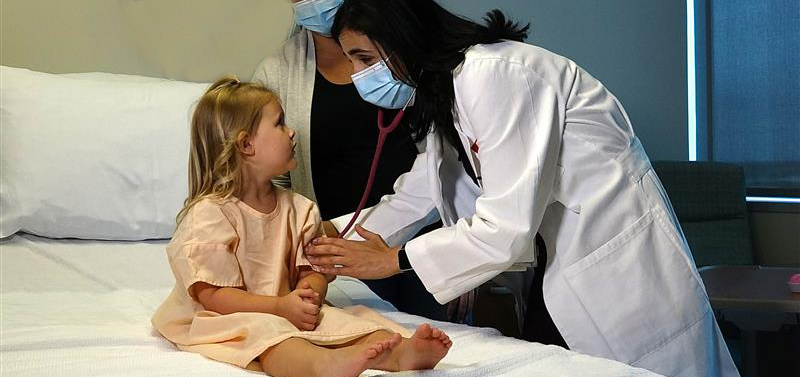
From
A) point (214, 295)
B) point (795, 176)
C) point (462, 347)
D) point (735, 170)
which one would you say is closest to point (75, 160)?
point (214, 295)

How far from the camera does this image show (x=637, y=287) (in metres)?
1.57

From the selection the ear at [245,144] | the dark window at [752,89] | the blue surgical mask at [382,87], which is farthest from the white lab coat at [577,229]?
the dark window at [752,89]

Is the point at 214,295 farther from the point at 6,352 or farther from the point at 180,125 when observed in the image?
the point at 180,125

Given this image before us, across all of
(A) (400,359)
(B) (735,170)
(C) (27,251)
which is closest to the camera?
(A) (400,359)

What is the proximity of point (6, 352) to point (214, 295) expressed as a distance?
0.33m

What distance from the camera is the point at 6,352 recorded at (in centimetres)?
149

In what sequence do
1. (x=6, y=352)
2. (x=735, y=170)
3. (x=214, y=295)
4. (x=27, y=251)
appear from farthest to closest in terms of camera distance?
(x=735, y=170), (x=27, y=251), (x=214, y=295), (x=6, y=352)

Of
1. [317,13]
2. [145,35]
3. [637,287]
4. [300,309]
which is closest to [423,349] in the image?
[300,309]

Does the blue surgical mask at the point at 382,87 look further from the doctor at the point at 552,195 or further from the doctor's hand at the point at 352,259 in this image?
the doctor's hand at the point at 352,259

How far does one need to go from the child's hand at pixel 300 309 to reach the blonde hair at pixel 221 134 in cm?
25

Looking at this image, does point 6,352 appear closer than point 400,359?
No

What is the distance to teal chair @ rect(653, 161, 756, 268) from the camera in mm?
3283

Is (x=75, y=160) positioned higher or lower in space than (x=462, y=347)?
higher

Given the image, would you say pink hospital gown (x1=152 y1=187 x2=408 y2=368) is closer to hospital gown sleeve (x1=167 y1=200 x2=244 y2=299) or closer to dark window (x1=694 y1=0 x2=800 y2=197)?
hospital gown sleeve (x1=167 y1=200 x2=244 y2=299)
